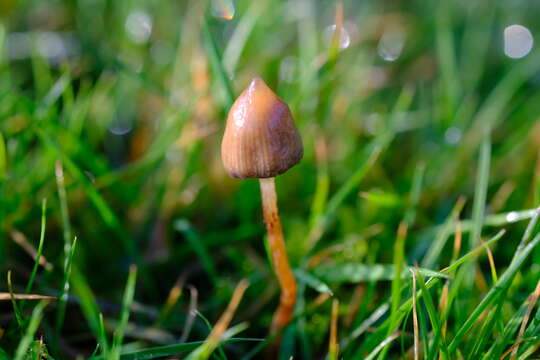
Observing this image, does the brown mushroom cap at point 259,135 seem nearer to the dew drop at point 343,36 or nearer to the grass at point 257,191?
the grass at point 257,191

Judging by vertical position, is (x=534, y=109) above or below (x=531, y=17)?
below

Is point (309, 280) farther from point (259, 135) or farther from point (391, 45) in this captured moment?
point (391, 45)

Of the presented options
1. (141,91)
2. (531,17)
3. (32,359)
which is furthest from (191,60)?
(531,17)

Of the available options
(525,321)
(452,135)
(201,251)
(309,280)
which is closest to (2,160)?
(201,251)

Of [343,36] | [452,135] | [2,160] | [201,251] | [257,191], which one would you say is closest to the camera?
[2,160]

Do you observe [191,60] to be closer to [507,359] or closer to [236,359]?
[236,359]

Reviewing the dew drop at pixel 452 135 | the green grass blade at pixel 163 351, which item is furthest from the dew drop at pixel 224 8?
the green grass blade at pixel 163 351
